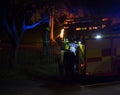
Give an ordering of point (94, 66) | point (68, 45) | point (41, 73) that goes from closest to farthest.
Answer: point (94, 66) < point (68, 45) < point (41, 73)

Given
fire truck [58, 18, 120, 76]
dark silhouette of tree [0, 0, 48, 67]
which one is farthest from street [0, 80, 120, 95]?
dark silhouette of tree [0, 0, 48, 67]

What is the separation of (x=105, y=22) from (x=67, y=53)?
1.82 metres

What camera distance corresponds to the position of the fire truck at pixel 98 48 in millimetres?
12031

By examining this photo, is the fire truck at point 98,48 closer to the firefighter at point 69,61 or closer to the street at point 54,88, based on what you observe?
the firefighter at point 69,61

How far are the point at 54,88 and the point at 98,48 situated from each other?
83.0 inches

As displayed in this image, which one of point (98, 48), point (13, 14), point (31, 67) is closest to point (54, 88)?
point (98, 48)

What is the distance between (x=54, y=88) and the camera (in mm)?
11680

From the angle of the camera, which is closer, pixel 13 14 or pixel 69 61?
pixel 69 61

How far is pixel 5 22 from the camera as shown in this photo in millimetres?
14945

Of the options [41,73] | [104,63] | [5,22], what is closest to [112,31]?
[104,63]

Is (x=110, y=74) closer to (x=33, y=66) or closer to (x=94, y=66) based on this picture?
(x=94, y=66)

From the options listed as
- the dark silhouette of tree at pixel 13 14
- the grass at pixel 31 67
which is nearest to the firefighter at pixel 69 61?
the grass at pixel 31 67

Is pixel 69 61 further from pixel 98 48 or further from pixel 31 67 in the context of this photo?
pixel 31 67

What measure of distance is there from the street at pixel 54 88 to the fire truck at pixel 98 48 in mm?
534
